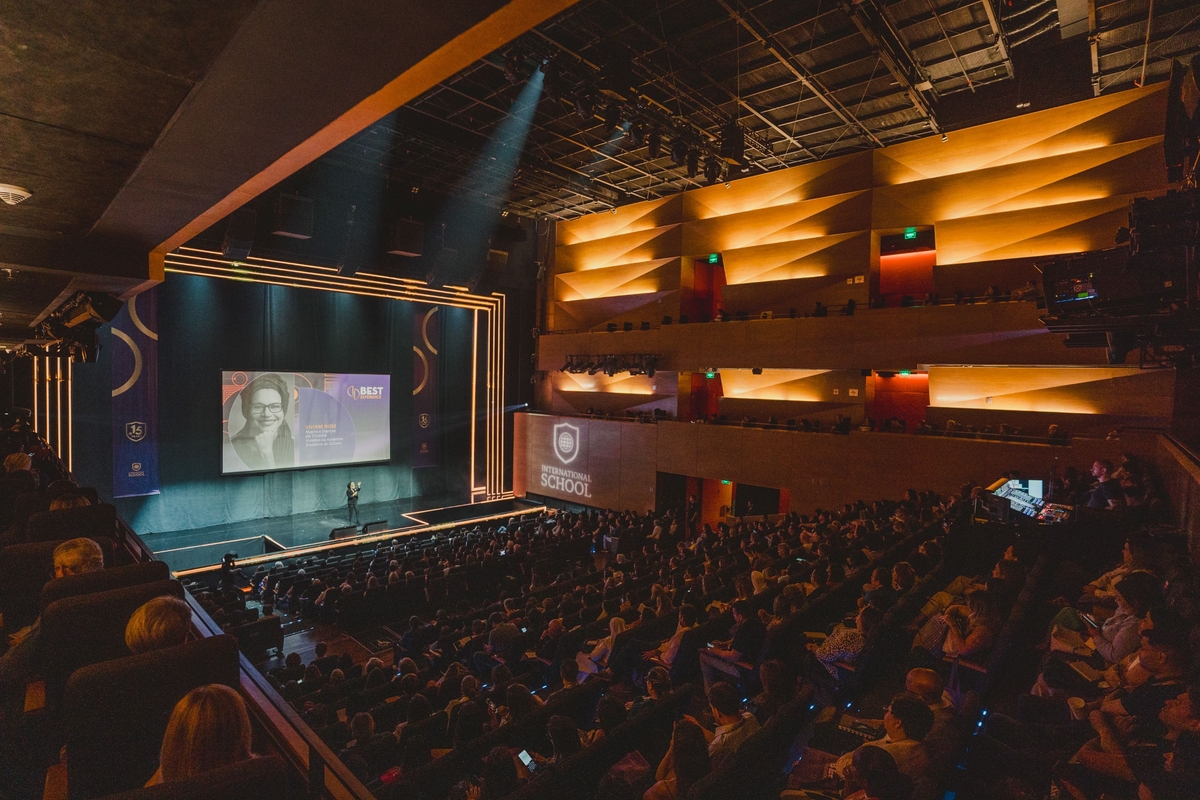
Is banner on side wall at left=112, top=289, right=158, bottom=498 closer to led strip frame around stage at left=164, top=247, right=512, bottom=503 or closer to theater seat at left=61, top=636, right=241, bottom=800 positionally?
led strip frame around stage at left=164, top=247, right=512, bottom=503

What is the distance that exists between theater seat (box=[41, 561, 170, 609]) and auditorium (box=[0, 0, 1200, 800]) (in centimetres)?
2

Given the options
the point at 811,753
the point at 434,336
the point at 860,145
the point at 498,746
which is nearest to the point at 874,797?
the point at 811,753

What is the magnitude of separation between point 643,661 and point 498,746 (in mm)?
2069

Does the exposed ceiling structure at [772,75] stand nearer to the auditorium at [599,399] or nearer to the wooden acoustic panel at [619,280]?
the auditorium at [599,399]

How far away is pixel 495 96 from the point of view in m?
11.8

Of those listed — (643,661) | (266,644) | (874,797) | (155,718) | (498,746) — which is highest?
(155,718)

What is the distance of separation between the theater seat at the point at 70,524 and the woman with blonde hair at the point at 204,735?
2.56 m

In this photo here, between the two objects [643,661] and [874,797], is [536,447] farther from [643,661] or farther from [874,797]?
[874,797]

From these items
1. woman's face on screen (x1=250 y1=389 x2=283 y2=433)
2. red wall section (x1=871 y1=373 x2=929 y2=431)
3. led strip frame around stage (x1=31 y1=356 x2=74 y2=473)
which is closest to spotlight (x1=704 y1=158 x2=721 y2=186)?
red wall section (x1=871 y1=373 x2=929 y2=431)

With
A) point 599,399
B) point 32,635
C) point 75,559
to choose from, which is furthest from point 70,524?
point 599,399

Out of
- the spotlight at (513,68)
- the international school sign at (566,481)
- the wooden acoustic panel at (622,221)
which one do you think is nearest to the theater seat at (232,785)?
the spotlight at (513,68)

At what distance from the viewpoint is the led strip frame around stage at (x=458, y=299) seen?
565 inches

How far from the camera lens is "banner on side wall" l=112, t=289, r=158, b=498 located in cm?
1359

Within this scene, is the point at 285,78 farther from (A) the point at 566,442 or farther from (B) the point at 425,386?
(B) the point at 425,386
